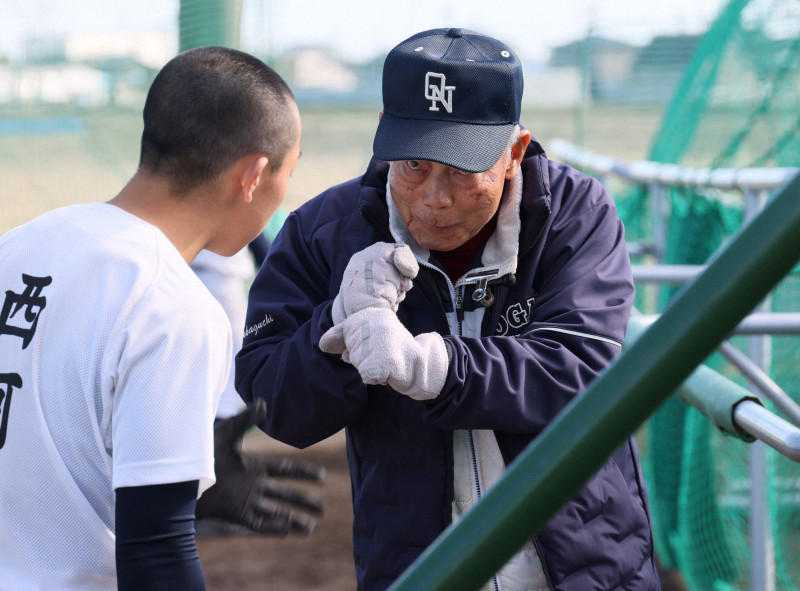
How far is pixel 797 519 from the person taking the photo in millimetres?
3732

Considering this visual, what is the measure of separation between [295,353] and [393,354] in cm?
24

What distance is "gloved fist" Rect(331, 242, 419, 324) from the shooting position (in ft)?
5.38

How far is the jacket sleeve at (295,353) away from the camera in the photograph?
171cm

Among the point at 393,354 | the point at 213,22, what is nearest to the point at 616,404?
the point at 393,354

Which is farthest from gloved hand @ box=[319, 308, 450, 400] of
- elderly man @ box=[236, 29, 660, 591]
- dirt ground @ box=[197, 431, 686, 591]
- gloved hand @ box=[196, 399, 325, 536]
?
dirt ground @ box=[197, 431, 686, 591]

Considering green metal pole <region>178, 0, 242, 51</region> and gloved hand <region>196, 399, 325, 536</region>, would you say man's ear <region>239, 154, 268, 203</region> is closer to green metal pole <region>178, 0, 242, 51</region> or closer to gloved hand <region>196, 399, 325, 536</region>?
gloved hand <region>196, 399, 325, 536</region>

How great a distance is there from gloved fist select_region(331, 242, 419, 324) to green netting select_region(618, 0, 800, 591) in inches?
76.0

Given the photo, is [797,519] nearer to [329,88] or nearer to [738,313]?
[738,313]

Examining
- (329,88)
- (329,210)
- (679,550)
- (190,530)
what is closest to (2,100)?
(329,88)

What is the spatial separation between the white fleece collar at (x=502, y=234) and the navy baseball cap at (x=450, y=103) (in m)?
0.11

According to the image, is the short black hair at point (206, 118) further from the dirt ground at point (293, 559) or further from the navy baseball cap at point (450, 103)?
the dirt ground at point (293, 559)

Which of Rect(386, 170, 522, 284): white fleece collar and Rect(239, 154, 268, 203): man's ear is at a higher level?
Rect(239, 154, 268, 203): man's ear

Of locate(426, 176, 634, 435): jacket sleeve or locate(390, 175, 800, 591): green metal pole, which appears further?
locate(426, 176, 634, 435): jacket sleeve

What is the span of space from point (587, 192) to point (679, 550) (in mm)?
2731
